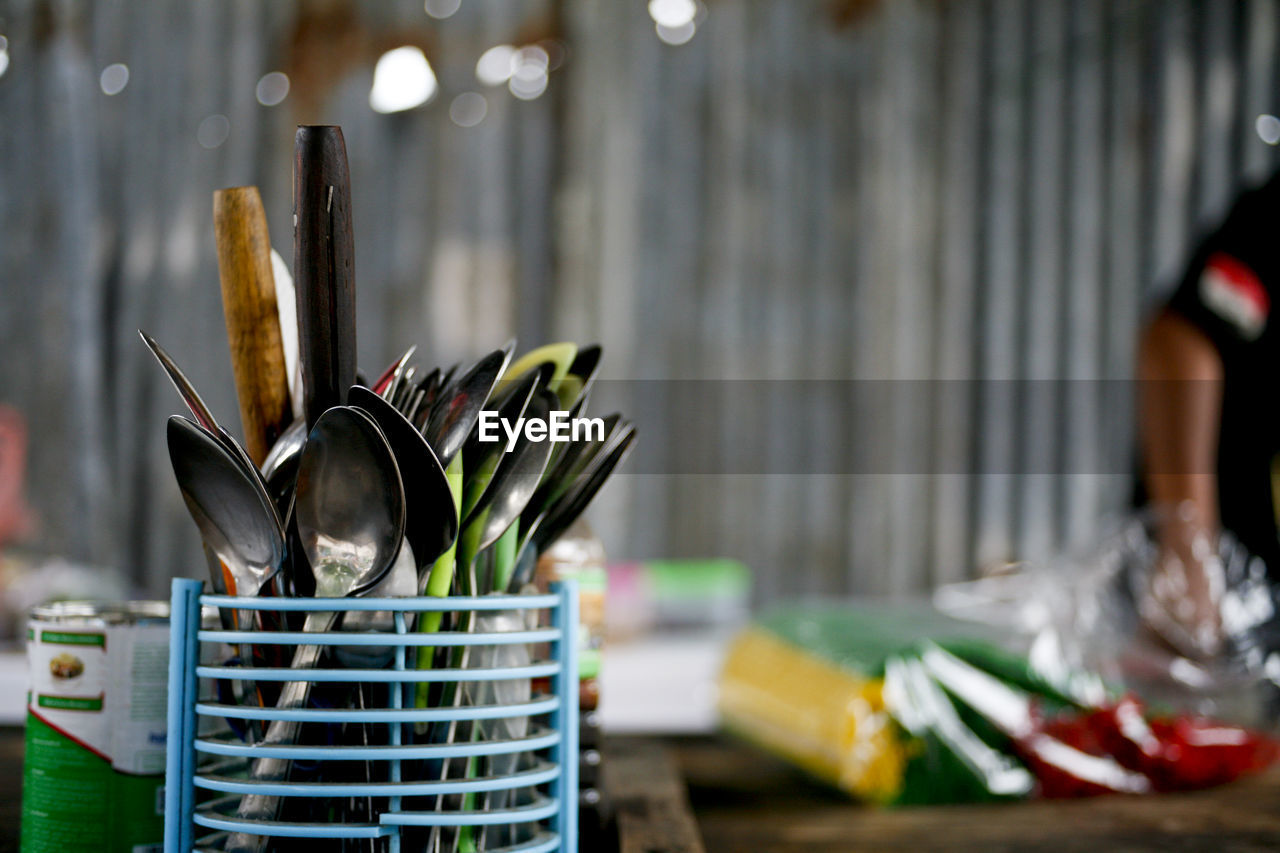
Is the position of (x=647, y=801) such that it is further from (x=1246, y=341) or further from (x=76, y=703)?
(x=1246, y=341)

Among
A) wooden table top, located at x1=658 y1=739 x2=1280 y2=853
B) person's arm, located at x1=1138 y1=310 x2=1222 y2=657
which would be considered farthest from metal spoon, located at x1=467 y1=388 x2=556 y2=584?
person's arm, located at x1=1138 y1=310 x2=1222 y2=657

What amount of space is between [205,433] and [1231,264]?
53.7 inches

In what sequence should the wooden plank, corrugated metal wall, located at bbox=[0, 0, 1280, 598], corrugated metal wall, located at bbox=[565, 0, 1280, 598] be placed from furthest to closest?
corrugated metal wall, located at bbox=[565, 0, 1280, 598] < corrugated metal wall, located at bbox=[0, 0, 1280, 598] < the wooden plank

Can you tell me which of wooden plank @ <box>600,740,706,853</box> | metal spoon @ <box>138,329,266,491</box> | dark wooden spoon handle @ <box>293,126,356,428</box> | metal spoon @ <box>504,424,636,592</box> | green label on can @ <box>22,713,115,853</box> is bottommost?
wooden plank @ <box>600,740,706,853</box>

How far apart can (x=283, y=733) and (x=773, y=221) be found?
198 centimetres

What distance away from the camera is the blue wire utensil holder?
0.33m

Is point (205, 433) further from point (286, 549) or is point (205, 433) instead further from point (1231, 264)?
point (1231, 264)

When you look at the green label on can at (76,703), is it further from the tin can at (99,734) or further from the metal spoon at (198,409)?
the metal spoon at (198,409)

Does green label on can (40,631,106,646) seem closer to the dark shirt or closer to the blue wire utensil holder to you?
the blue wire utensil holder

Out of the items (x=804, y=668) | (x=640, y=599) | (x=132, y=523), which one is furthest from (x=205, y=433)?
(x=132, y=523)

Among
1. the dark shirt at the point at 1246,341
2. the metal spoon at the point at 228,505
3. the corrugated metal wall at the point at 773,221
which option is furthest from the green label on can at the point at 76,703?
the corrugated metal wall at the point at 773,221

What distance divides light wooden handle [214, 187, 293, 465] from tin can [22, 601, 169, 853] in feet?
0.32

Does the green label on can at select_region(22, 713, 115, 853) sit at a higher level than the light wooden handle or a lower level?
lower

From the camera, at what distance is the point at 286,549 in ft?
1.13
